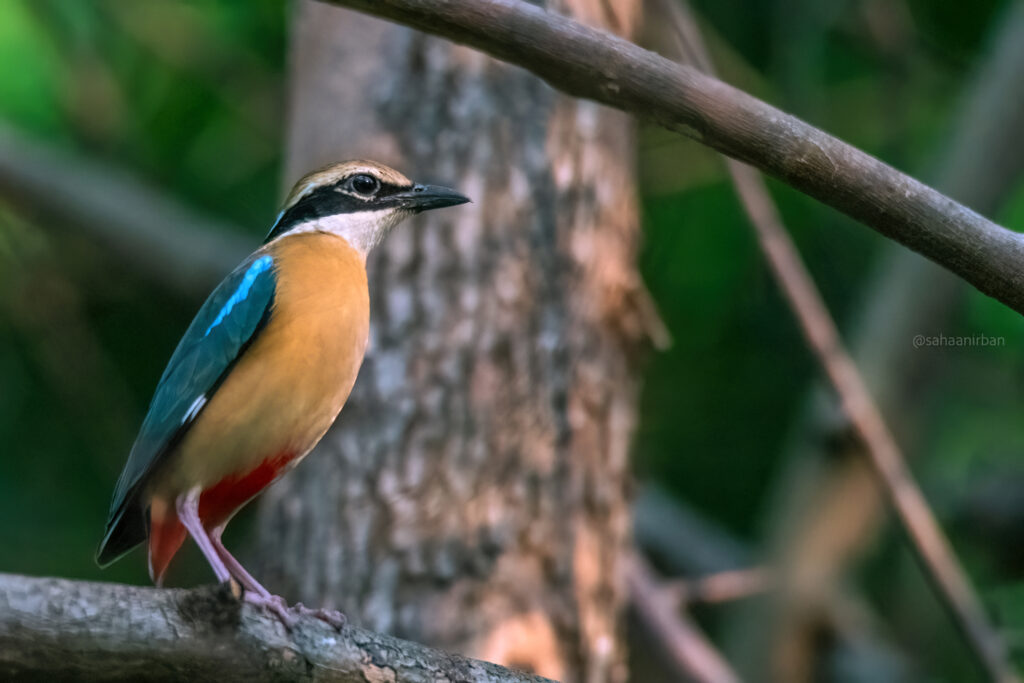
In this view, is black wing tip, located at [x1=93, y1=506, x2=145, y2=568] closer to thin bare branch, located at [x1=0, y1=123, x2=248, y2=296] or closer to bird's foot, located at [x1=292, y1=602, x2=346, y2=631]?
bird's foot, located at [x1=292, y1=602, x2=346, y2=631]

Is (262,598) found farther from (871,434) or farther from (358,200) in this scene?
(871,434)

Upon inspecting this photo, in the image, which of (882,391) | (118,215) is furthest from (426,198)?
(882,391)

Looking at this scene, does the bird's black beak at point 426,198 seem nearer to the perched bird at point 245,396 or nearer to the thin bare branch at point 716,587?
the perched bird at point 245,396

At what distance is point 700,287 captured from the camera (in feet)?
27.2

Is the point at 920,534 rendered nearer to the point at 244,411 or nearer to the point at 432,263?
the point at 432,263

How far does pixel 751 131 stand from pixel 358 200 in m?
0.99

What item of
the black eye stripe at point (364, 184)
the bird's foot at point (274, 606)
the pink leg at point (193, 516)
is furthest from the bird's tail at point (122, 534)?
the black eye stripe at point (364, 184)

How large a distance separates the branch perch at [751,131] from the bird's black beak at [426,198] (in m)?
0.41

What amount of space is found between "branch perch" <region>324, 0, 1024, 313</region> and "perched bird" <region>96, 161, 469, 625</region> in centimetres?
62

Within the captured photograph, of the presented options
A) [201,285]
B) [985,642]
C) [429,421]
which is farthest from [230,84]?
[985,642]

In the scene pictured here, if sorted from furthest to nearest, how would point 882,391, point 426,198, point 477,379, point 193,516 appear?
point 882,391
point 477,379
point 426,198
point 193,516

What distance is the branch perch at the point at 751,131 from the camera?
2.60m

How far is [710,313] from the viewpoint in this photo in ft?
27.4

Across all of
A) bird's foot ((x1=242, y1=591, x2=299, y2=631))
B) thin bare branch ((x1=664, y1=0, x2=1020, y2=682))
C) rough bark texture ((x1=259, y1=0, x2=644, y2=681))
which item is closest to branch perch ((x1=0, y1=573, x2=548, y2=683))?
bird's foot ((x1=242, y1=591, x2=299, y2=631))
